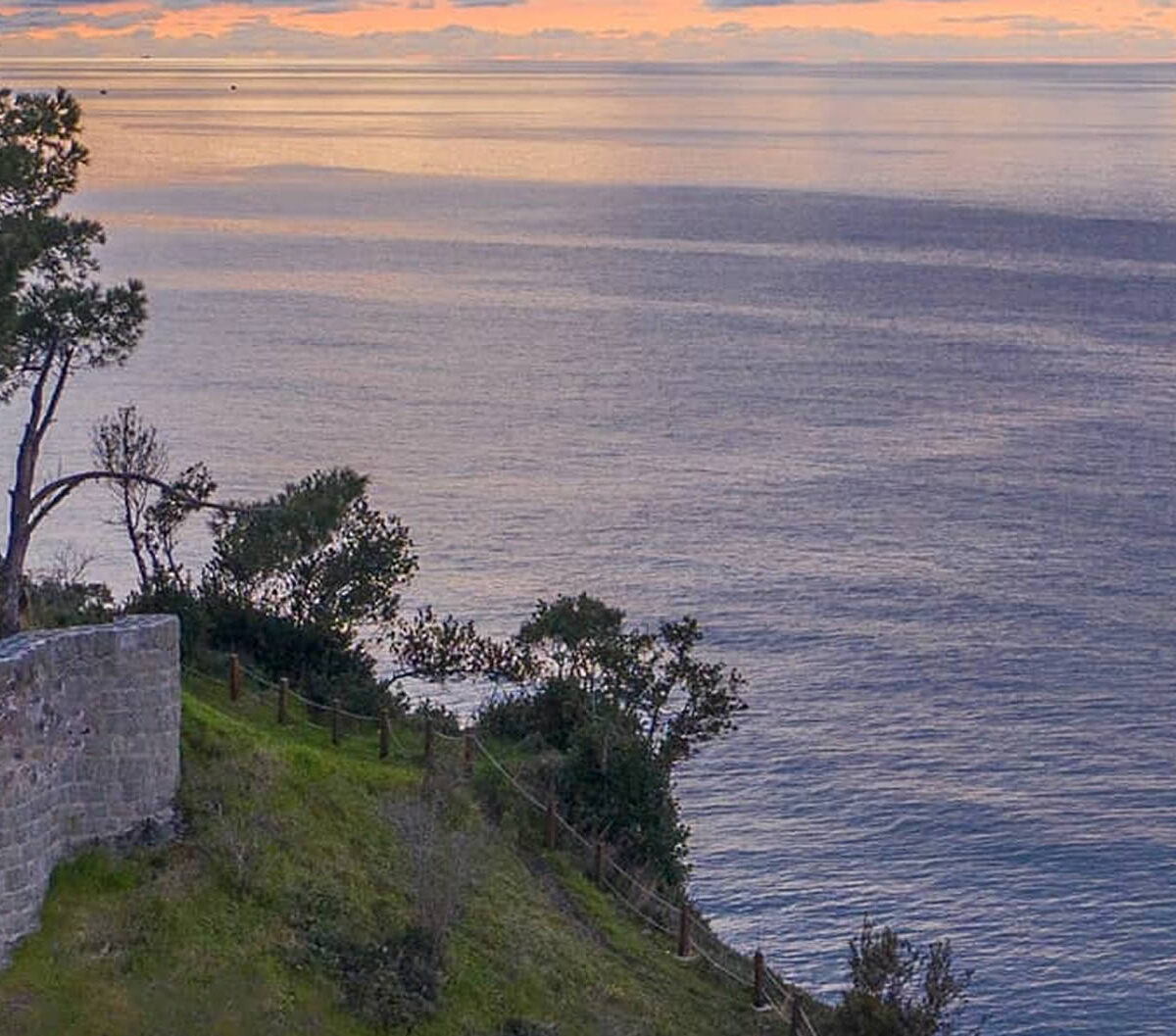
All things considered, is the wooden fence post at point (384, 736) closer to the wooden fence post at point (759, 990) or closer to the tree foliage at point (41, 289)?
the tree foliage at point (41, 289)

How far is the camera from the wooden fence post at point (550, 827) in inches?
1382

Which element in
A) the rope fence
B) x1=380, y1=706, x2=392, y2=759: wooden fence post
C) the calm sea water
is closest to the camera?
the rope fence

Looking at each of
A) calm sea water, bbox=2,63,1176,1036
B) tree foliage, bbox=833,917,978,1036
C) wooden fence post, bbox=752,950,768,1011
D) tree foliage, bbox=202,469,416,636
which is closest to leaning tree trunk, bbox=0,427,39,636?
tree foliage, bbox=202,469,416,636

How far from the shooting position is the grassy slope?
79.3 ft

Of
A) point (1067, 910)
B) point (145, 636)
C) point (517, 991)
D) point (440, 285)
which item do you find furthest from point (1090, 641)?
point (440, 285)

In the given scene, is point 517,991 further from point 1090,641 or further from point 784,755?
point 1090,641

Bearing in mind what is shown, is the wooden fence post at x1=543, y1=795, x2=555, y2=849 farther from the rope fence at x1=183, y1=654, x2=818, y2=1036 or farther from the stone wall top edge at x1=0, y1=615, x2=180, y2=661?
the stone wall top edge at x1=0, y1=615, x2=180, y2=661

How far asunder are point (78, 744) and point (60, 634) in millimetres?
1448

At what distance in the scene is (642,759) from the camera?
37656 millimetres

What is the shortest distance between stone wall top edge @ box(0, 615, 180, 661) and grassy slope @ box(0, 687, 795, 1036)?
274 cm

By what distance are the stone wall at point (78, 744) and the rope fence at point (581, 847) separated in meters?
8.17

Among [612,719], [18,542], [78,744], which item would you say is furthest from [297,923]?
[612,719]

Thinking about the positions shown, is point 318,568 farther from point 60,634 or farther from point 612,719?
point 60,634

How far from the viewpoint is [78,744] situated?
24938 mm
